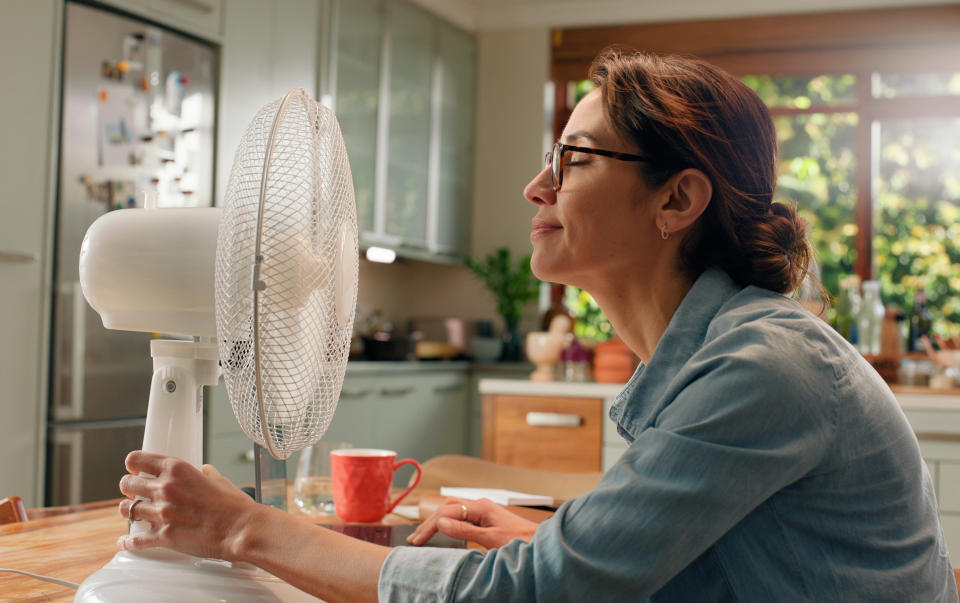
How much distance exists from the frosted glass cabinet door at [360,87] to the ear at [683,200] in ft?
10.5

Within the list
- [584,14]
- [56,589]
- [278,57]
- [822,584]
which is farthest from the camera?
[584,14]

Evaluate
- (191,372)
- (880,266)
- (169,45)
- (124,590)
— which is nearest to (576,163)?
(191,372)

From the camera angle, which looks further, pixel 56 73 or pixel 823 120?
pixel 823 120

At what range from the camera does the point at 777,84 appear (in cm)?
486

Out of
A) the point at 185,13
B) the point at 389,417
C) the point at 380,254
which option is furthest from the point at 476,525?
the point at 380,254

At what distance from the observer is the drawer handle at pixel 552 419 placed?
3189mm

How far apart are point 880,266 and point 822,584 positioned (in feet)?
14.3

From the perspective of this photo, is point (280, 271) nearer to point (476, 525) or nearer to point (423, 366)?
point (476, 525)

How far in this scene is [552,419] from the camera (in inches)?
126

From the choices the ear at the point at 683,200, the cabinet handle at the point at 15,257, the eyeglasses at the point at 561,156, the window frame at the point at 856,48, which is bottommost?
the cabinet handle at the point at 15,257

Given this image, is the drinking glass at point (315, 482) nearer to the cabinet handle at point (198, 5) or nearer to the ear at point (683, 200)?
the ear at point (683, 200)

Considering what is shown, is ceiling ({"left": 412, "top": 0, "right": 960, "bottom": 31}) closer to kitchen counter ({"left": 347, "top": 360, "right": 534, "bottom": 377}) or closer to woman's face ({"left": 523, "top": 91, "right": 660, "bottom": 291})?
kitchen counter ({"left": 347, "top": 360, "right": 534, "bottom": 377})

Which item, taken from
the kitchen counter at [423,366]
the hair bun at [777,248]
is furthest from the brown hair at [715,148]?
the kitchen counter at [423,366]

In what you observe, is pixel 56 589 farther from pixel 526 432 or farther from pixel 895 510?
pixel 526 432
